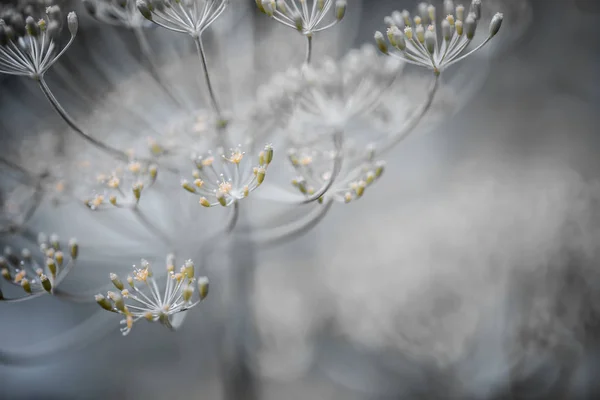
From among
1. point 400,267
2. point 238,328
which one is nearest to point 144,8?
point 238,328

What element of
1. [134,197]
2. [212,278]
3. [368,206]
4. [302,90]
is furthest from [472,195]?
[134,197]

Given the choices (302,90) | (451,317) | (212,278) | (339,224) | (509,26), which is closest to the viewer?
(302,90)

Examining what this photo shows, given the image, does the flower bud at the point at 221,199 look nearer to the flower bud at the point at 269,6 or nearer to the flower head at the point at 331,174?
the flower head at the point at 331,174

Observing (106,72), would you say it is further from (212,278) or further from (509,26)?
(509,26)

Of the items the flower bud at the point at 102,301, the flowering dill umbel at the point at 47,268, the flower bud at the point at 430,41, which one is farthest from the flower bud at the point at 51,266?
the flower bud at the point at 430,41

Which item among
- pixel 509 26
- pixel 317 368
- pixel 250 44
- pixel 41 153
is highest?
pixel 509 26

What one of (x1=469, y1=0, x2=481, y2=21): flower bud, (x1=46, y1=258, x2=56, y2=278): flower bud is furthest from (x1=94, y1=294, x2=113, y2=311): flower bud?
(x1=469, y1=0, x2=481, y2=21): flower bud
